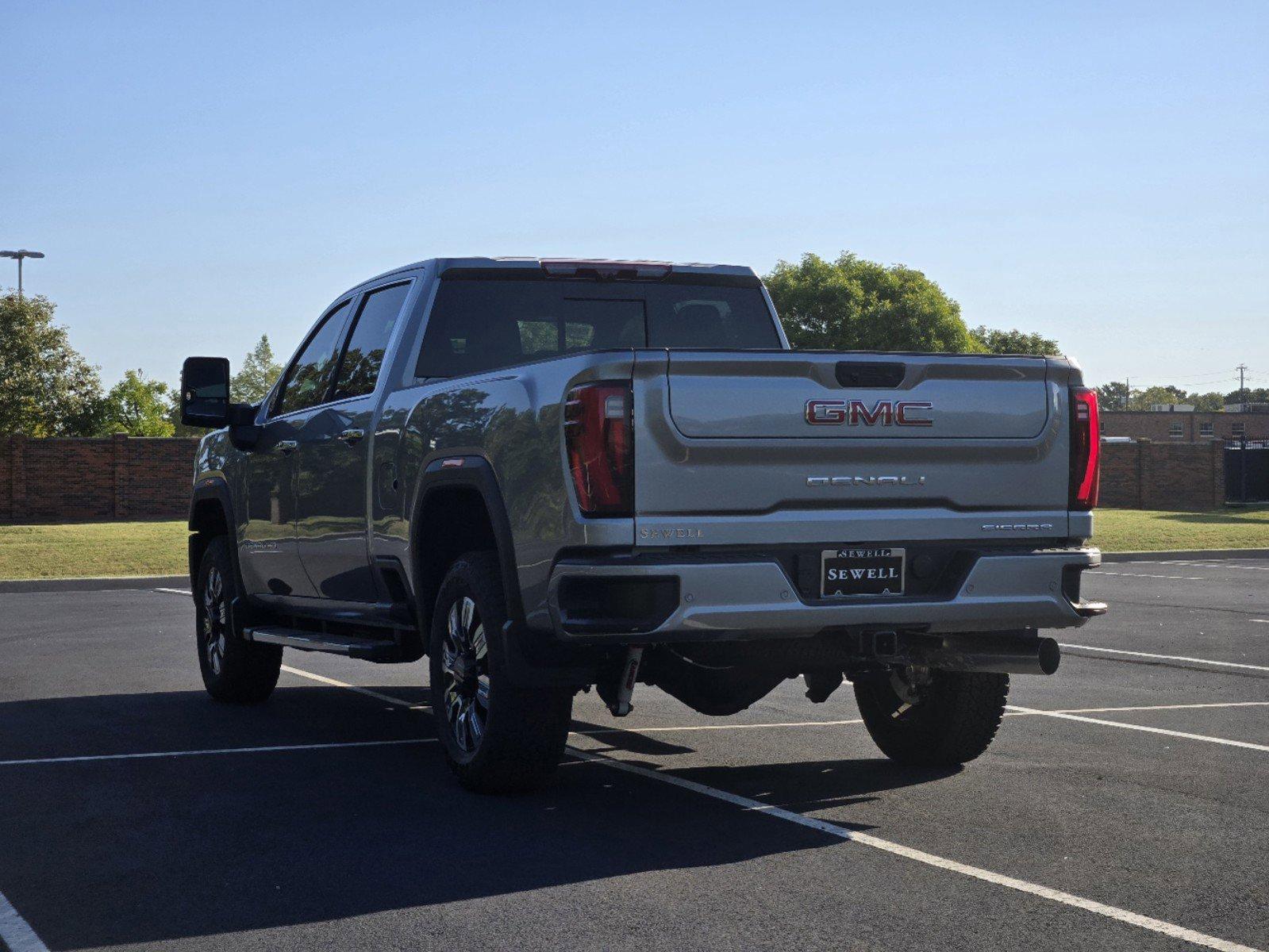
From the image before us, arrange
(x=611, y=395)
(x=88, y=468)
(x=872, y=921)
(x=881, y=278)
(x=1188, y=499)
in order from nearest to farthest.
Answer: (x=872, y=921) → (x=611, y=395) → (x=88, y=468) → (x=1188, y=499) → (x=881, y=278)

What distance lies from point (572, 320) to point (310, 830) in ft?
10.1

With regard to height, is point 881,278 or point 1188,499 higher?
point 881,278

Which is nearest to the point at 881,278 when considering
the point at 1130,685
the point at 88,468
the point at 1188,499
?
the point at 1188,499

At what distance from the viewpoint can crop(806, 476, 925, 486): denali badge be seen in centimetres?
596

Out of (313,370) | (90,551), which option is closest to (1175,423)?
(90,551)

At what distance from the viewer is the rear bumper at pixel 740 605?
5656mm

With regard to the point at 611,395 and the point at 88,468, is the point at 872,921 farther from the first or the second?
the point at 88,468

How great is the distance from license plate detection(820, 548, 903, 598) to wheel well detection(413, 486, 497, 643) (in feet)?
4.88

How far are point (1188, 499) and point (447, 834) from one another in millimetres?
46376

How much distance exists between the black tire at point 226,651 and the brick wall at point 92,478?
1394 inches

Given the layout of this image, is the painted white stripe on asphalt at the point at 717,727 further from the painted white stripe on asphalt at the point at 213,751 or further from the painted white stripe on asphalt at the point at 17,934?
the painted white stripe on asphalt at the point at 17,934

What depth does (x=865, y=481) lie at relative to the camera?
6.04 meters

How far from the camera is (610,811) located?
6.34m

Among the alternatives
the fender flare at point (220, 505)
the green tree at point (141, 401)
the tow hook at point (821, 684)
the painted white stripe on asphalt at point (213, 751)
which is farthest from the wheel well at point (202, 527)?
the green tree at point (141, 401)
